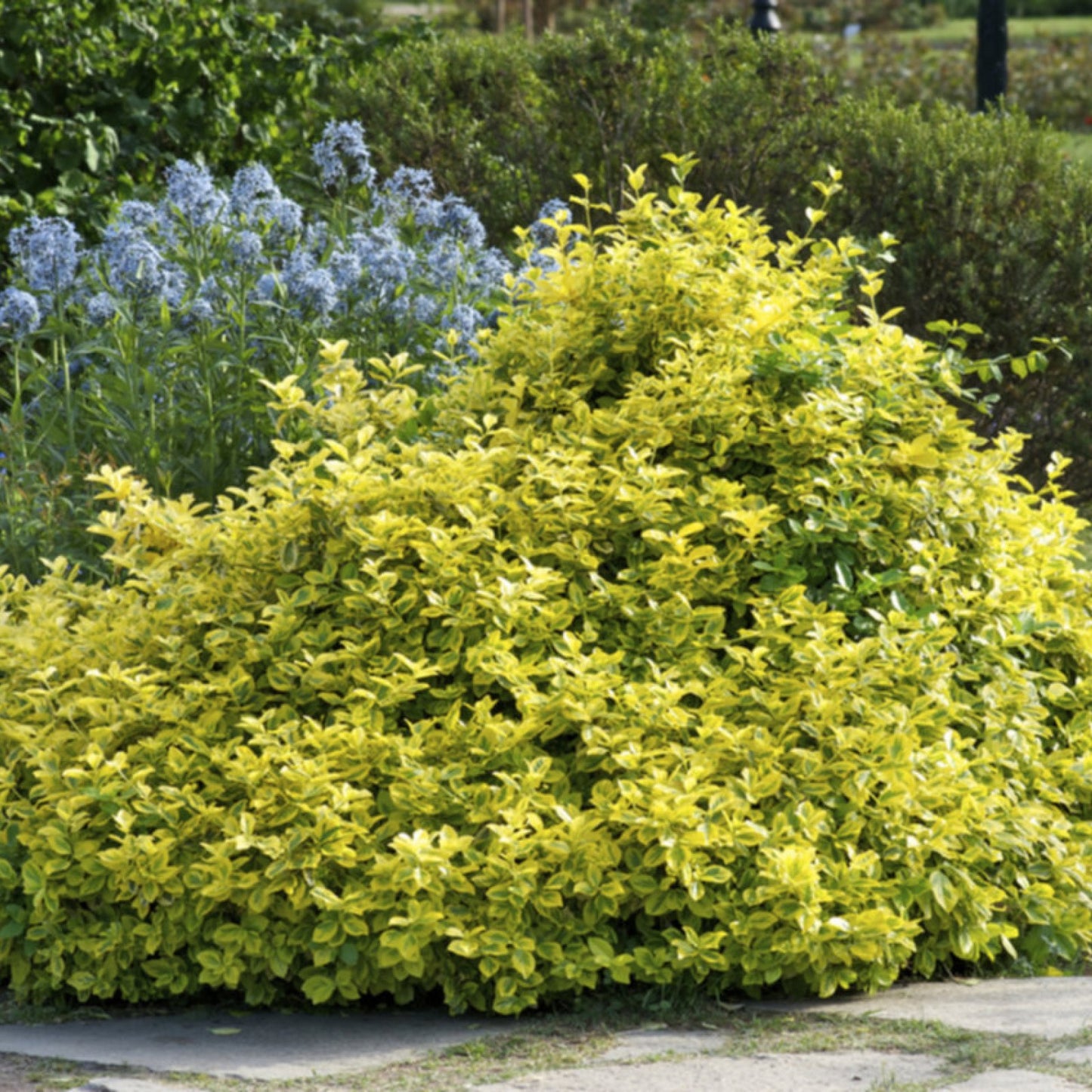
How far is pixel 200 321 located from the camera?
16.2 feet

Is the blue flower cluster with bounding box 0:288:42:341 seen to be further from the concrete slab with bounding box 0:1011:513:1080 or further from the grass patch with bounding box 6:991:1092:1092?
the grass patch with bounding box 6:991:1092:1092

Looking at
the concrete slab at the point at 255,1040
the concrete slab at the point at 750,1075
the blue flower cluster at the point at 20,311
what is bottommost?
the concrete slab at the point at 255,1040

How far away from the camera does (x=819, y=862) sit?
10.6 feet

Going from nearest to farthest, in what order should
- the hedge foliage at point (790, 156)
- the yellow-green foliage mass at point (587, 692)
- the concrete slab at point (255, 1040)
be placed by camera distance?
the concrete slab at point (255, 1040) → the yellow-green foliage mass at point (587, 692) → the hedge foliage at point (790, 156)

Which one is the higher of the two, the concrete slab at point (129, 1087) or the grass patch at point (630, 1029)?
the grass patch at point (630, 1029)

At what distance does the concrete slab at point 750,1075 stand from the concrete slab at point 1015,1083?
0.08 meters

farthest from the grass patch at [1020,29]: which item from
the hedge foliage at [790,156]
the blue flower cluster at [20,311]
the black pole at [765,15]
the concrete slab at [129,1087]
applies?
the concrete slab at [129,1087]

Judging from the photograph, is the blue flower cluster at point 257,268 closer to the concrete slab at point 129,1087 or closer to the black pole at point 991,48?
the concrete slab at point 129,1087

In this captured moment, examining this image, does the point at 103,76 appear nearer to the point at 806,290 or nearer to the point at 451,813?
the point at 806,290

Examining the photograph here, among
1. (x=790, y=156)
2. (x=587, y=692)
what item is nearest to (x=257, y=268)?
(x=587, y=692)

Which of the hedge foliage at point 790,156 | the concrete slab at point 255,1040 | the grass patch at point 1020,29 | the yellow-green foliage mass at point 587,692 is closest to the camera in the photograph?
the concrete slab at point 255,1040

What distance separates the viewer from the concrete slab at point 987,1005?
3041 mm

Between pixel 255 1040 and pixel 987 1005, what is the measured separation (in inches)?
54.7

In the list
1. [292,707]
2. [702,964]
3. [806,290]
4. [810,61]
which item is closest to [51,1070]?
[292,707]
